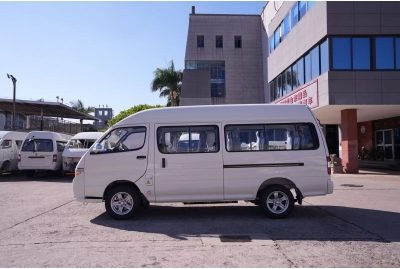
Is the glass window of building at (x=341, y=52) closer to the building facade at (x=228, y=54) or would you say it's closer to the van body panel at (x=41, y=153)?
the van body panel at (x=41, y=153)

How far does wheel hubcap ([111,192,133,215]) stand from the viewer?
8156 millimetres

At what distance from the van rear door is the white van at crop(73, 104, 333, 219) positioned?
10.3m

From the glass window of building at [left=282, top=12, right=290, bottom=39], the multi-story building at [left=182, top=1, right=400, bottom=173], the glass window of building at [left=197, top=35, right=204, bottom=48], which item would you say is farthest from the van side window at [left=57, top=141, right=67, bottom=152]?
the glass window of building at [left=197, top=35, right=204, bottom=48]

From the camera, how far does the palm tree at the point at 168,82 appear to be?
42188 millimetres

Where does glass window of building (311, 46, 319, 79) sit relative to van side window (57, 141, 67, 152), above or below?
above

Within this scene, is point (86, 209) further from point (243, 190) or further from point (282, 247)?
point (282, 247)

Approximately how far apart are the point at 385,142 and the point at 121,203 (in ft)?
66.6

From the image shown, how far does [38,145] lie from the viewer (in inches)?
695

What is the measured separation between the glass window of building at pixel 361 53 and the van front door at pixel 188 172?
483 inches

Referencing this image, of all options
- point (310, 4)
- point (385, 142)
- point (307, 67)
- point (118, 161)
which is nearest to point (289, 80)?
point (307, 67)

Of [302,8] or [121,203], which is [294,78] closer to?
[302,8]

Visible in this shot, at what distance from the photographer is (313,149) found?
26.9 feet

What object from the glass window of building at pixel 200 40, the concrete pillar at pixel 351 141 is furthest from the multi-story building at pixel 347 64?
the glass window of building at pixel 200 40

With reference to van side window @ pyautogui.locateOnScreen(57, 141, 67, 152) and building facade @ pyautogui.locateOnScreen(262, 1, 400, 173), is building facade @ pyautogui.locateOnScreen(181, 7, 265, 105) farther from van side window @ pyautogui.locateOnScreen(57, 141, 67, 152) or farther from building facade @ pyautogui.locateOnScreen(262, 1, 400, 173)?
van side window @ pyautogui.locateOnScreen(57, 141, 67, 152)
